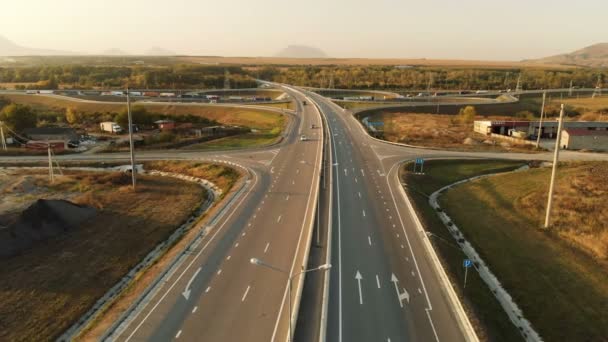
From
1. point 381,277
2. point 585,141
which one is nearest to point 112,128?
point 381,277

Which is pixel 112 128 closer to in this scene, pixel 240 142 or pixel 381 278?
pixel 240 142

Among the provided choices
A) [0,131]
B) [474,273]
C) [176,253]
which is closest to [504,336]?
[474,273]

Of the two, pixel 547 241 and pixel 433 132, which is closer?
pixel 547 241

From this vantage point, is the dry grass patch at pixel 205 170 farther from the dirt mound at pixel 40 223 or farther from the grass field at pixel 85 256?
the dirt mound at pixel 40 223

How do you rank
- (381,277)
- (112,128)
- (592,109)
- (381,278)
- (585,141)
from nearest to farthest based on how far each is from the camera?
(381,278) → (381,277) → (585,141) → (112,128) → (592,109)

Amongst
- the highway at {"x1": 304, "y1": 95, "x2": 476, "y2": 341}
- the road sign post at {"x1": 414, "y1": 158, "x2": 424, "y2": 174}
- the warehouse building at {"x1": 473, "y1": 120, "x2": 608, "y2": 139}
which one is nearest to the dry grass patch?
the highway at {"x1": 304, "y1": 95, "x2": 476, "y2": 341}

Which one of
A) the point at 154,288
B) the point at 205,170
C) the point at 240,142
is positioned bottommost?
the point at 154,288

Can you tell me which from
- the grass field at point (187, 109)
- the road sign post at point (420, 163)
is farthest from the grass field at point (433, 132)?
the grass field at point (187, 109)

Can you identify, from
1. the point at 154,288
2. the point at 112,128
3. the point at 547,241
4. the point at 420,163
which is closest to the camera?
the point at 154,288
